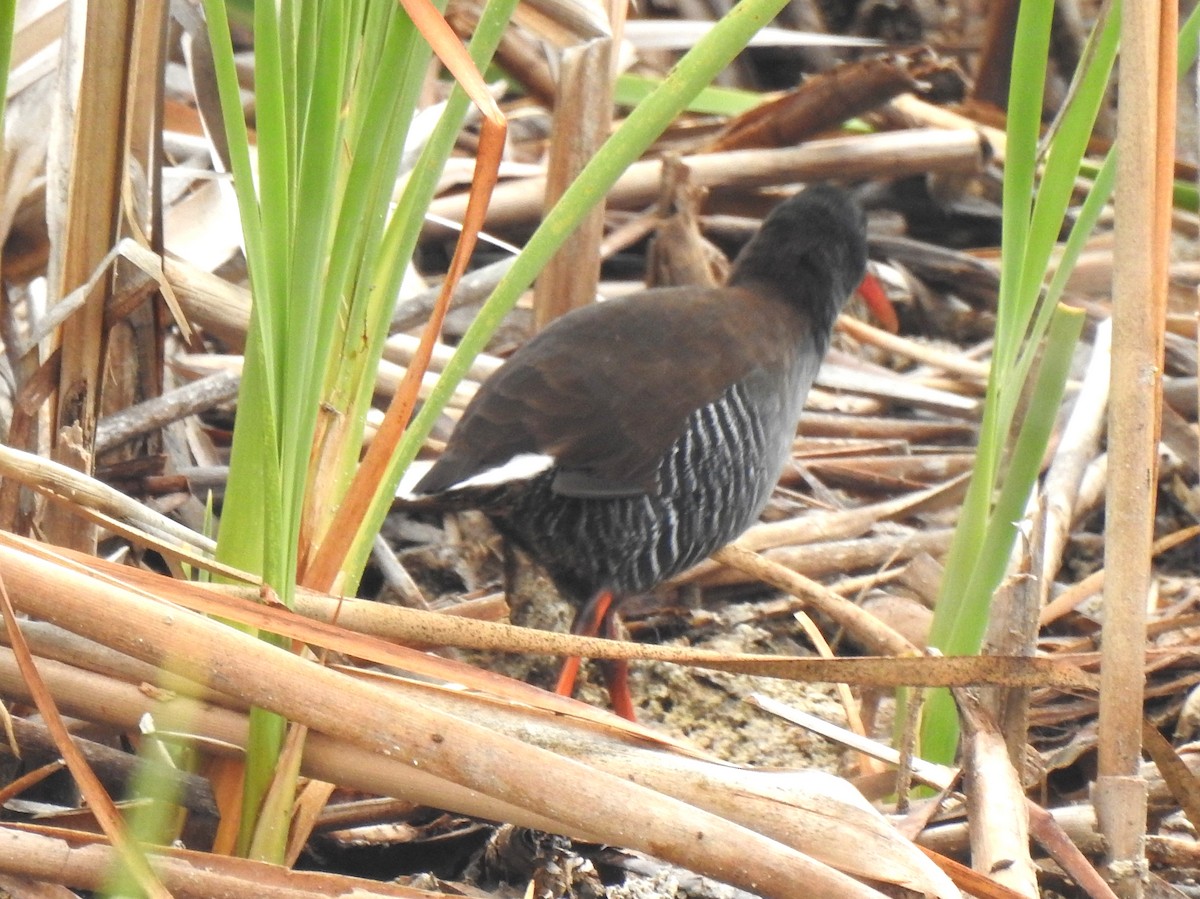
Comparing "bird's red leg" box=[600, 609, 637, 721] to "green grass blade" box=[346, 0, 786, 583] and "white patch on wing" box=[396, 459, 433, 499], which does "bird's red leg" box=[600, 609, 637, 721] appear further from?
"green grass blade" box=[346, 0, 786, 583]

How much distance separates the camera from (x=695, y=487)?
2.36 m

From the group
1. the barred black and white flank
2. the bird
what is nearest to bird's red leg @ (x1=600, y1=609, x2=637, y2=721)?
the bird

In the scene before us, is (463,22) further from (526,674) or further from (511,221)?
(526,674)

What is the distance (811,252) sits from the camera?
2857 millimetres

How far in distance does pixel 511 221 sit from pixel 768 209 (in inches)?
32.0

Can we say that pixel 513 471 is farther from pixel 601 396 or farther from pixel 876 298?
pixel 876 298

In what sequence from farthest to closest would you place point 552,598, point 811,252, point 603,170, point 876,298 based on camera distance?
point 876,298 → point 811,252 → point 552,598 → point 603,170

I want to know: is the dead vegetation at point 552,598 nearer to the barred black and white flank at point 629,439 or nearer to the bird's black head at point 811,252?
the barred black and white flank at point 629,439

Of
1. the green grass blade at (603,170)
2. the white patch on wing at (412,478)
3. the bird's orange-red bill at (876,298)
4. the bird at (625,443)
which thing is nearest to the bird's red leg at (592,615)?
the bird at (625,443)

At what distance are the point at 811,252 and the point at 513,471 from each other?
3.25 feet

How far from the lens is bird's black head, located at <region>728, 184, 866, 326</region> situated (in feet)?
9.29

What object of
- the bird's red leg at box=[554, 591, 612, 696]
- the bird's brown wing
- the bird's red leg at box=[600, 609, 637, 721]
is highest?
the bird's brown wing

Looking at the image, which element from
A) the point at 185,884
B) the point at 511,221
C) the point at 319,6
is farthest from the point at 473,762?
the point at 511,221

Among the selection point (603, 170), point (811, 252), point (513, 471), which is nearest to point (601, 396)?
point (513, 471)
